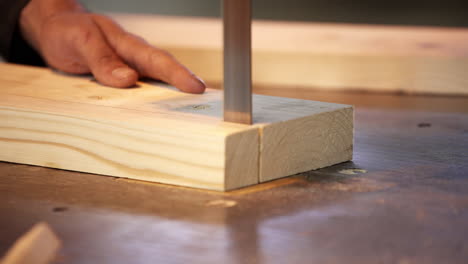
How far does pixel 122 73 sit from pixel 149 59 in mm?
56

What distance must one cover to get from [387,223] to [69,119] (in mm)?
470

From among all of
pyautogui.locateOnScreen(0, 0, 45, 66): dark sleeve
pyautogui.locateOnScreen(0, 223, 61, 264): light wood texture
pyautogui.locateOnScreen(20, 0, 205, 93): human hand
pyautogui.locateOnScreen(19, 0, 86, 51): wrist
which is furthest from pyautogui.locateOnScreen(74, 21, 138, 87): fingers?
pyautogui.locateOnScreen(0, 223, 61, 264): light wood texture

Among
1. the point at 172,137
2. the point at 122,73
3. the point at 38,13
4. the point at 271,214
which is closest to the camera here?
the point at 271,214

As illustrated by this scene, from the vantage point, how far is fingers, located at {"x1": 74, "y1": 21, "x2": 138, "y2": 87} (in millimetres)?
1185

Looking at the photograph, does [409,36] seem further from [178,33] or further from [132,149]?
[132,149]

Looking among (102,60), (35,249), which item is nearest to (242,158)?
(35,249)

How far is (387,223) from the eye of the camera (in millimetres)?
756

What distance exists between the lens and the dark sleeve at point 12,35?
4.98 ft

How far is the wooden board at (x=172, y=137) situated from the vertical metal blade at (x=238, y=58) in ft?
0.09

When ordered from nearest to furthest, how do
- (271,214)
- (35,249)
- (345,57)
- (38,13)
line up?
(35,249), (271,214), (38,13), (345,57)

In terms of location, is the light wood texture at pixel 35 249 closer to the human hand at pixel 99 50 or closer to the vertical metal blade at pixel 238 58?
the vertical metal blade at pixel 238 58

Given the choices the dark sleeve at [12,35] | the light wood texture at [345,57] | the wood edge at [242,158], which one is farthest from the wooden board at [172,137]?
the light wood texture at [345,57]

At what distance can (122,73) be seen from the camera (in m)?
1.19

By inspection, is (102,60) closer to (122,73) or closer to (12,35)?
(122,73)
